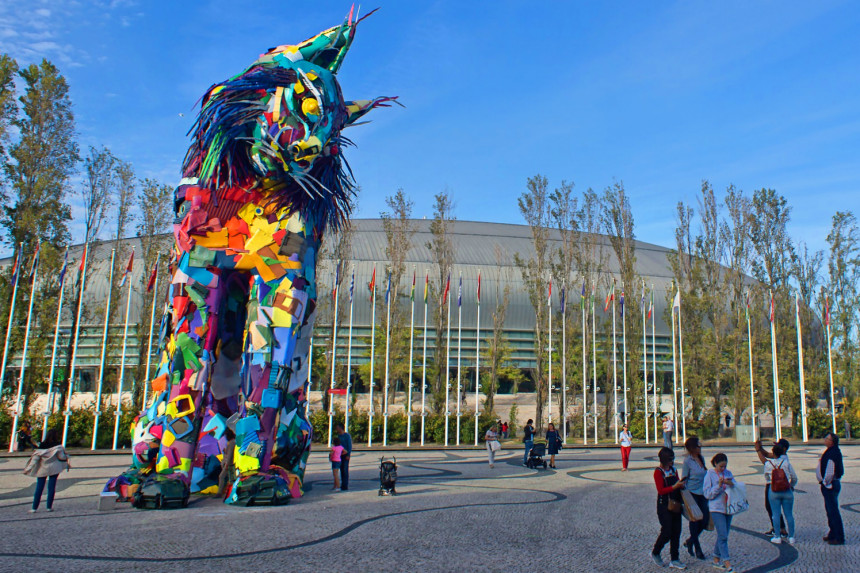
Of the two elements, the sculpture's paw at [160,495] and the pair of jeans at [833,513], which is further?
the sculpture's paw at [160,495]

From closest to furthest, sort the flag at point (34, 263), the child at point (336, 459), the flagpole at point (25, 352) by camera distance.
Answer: the child at point (336, 459) < the flagpole at point (25, 352) < the flag at point (34, 263)

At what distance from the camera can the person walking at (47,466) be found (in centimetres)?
949

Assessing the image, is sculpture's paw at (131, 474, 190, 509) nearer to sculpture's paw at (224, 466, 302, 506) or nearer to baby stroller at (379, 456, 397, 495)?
sculpture's paw at (224, 466, 302, 506)

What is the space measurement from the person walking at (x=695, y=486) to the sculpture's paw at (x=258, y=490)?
555 cm

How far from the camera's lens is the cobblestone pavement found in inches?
255

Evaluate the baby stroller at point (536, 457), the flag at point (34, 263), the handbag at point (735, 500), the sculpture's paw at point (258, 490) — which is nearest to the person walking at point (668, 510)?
the handbag at point (735, 500)

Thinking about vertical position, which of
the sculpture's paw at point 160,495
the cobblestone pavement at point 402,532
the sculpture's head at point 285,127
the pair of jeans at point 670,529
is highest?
the sculpture's head at point 285,127

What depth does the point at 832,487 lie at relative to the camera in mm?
7945

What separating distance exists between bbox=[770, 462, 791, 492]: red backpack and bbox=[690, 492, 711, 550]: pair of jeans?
1.33 m

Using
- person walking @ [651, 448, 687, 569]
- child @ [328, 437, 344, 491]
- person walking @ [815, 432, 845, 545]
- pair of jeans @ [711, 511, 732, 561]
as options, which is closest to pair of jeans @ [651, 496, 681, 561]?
person walking @ [651, 448, 687, 569]

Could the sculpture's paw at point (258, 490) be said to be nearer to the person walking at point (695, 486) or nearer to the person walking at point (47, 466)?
the person walking at point (47, 466)

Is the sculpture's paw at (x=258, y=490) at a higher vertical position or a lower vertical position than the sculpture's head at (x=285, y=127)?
lower

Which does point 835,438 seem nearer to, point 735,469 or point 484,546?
point 484,546

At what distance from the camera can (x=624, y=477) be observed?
50.4 feet
